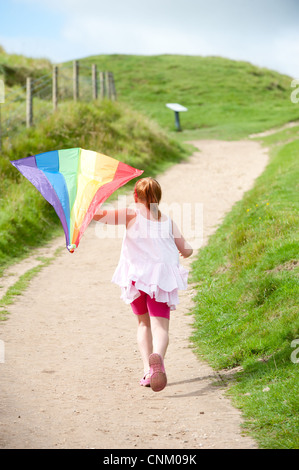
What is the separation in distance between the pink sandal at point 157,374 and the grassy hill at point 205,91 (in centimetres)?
2652

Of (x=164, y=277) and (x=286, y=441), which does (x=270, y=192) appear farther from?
(x=286, y=441)

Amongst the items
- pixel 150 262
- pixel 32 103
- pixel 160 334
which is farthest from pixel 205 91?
pixel 160 334

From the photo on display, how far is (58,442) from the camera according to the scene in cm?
434

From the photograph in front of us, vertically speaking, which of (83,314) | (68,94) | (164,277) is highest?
(68,94)

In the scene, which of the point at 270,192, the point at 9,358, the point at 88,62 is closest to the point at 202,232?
the point at 270,192

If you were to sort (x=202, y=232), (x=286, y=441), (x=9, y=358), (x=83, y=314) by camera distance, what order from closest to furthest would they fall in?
1. (x=286, y=441)
2. (x=9, y=358)
3. (x=83, y=314)
4. (x=202, y=232)

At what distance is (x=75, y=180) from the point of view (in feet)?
18.9

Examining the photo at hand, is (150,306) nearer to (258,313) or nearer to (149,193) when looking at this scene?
(149,193)

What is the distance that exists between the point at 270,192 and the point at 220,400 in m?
7.98

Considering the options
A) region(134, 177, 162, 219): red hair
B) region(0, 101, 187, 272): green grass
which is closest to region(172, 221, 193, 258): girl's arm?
region(134, 177, 162, 219): red hair

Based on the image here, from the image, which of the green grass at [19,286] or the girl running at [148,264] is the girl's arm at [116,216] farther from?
the green grass at [19,286]

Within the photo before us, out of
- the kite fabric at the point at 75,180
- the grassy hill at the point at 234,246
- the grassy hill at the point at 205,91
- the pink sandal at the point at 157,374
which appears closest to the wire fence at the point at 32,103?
the grassy hill at the point at 234,246

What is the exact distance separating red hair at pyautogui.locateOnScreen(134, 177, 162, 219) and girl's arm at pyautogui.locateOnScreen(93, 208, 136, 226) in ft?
0.49

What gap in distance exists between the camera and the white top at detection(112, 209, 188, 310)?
5316mm
